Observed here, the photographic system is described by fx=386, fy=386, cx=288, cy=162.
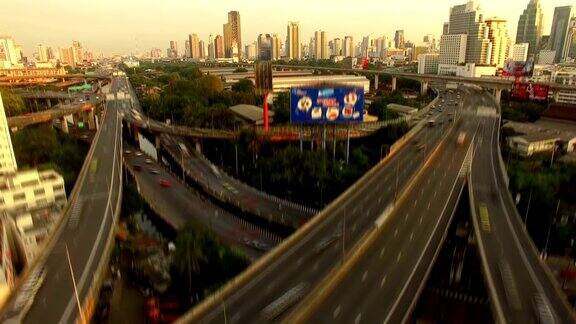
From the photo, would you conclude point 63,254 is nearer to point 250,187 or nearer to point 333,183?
point 250,187

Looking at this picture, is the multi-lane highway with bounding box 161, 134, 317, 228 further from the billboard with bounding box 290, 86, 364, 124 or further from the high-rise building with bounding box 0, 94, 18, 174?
the high-rise building with bounding box 0, 94, 18, 174

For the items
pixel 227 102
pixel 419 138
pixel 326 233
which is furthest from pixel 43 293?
pixel 227 102

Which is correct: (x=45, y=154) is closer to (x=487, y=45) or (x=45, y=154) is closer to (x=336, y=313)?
(x=336, y=313)

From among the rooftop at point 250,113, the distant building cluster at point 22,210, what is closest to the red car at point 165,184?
the distant building cluster at point 22,210

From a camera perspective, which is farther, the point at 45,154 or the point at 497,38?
the point at 497,38

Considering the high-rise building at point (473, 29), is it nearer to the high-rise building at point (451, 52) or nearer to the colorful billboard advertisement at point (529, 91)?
the high-rise building at point (451, 52)

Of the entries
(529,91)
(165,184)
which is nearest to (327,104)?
(165,184)
